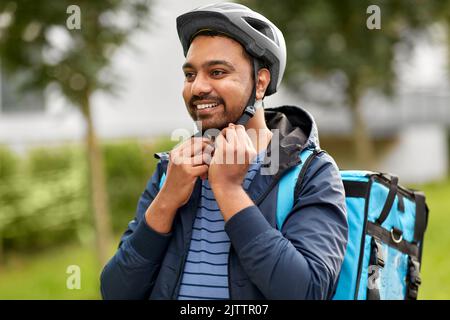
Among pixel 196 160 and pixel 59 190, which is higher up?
pixel 196 160

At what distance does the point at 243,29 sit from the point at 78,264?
842 centimetres

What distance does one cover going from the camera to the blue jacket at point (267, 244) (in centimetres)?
191

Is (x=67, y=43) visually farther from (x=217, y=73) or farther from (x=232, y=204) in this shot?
(x=232, y=204)

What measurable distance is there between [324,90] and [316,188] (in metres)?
13.4

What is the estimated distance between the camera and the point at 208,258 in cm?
210

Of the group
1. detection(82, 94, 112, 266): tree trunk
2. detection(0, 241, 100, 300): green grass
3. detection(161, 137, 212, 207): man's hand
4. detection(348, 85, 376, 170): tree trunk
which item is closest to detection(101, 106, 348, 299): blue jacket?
detection(161, 137, 212, 207): man's hand

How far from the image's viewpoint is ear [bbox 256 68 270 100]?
2.19 m

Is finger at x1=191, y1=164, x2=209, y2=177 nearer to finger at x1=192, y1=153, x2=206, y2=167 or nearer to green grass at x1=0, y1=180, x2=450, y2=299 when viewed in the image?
Result: finger at x1=192, y1=153, x2=206, y2=167

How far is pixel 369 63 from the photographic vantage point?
464 inches

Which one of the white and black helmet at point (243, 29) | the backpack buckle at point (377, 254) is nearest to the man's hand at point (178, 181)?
the white and black helmet at point (243, 29)

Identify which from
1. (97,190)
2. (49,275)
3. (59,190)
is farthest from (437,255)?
(59,190)

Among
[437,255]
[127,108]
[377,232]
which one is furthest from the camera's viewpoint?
[127,108]
